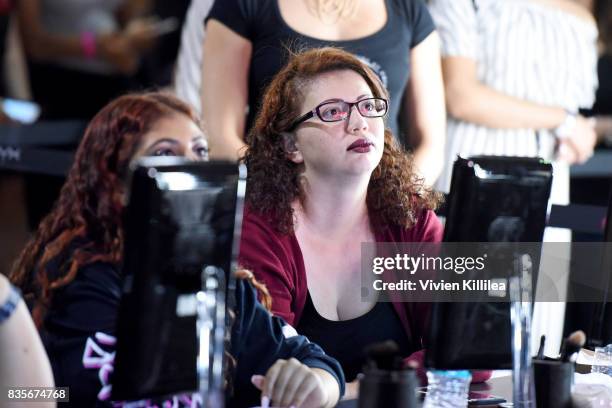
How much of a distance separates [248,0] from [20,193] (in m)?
2.18

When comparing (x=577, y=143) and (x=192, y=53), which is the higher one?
(x=192, y=53)

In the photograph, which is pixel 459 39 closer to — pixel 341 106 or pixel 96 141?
pixel 341 106

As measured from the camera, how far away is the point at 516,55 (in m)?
3.01

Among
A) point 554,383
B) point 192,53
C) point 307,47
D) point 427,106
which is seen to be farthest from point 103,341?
point 192,53

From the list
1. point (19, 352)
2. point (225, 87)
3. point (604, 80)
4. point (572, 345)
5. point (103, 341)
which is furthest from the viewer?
point (604, 80)

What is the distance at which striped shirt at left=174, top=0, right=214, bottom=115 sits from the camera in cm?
301

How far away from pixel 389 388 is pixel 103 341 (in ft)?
1.83

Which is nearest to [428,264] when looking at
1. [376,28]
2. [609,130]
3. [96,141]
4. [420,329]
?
[420,329]

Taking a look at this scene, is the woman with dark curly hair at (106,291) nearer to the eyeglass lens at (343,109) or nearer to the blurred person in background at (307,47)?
the eyeglass lens at (343,109)

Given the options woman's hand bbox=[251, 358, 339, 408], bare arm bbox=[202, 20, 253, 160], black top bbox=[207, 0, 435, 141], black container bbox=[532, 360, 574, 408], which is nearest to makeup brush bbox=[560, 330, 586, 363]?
black container bbox=[532, 360, 574, 408]

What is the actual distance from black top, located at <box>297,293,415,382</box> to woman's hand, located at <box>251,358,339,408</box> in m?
0.44

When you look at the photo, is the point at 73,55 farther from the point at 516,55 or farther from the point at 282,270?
the point at 282,270

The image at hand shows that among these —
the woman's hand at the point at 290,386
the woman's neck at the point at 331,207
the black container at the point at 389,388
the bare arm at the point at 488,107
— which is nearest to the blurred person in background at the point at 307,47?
the bare arm at the point at 488,107

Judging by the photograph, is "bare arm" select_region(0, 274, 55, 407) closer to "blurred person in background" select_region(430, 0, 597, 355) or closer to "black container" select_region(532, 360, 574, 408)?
"black container" select_region(532, 360, 574, 408)
